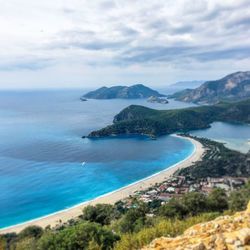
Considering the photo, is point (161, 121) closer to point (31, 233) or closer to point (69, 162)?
point (69, 162)

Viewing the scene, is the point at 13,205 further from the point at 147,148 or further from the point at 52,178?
the point at 147,148

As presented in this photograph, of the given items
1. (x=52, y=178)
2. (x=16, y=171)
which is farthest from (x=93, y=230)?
(x=16, y=171)

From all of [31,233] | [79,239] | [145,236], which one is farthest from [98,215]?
[145,236]

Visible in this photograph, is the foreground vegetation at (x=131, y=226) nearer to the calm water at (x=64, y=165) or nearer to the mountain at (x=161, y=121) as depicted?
the calm water at (x=64, y=165)

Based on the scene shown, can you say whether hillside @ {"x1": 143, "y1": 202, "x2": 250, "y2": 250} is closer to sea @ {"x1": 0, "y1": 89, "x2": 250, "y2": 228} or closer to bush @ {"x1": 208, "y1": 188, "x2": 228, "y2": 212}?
bush @ {"x1": 208, "y1": 188, "x2": 228, "y2": 212}

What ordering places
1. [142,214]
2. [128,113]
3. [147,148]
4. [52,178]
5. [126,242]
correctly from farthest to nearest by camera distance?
[128,113] < [147,148] < [52,178] < [142,214] < [126,242]

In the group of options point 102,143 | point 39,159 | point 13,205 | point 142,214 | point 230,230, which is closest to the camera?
point 230,230

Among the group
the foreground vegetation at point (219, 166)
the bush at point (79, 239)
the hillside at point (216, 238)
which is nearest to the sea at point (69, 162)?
the foreground vegetation at point (219, 166)
